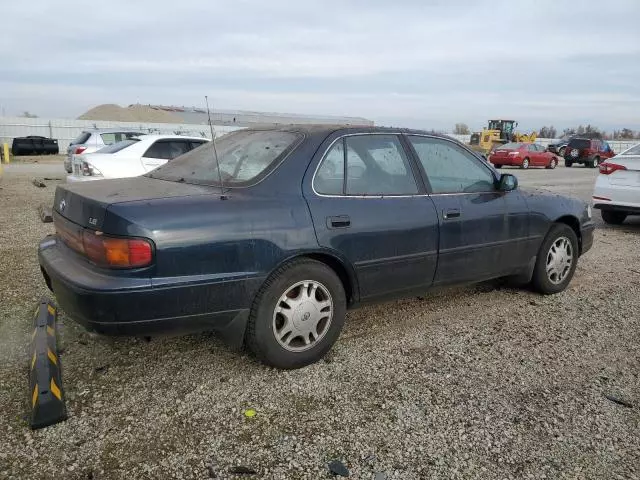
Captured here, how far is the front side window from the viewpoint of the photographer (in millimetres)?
4062

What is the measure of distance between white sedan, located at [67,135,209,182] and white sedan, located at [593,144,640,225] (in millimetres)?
7161

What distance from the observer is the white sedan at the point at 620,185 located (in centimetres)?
833

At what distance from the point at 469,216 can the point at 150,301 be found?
2.50m

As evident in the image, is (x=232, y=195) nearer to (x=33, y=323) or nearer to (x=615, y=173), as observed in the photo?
(x=33, y=323)

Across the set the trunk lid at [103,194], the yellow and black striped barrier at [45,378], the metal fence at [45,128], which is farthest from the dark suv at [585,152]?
the yellow and black striped barrier at [45,378]

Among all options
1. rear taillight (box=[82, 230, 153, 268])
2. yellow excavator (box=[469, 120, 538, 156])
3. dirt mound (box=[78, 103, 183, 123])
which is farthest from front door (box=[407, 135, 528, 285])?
dirt mound (box=[78, 103, 183, 123])

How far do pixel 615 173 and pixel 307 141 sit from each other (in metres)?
7.06

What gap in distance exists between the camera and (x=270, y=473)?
7.87ft

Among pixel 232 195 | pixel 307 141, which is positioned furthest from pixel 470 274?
pixel 232 195

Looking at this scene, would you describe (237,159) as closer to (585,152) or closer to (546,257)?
(546,257)

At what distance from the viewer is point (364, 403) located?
2998 millimetres

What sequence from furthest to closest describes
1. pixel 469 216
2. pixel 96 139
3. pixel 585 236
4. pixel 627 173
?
pixel 96 139
pixel 627 173
pixel 585 236
pixel 469 216

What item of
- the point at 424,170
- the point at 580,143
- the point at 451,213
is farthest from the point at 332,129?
the point at 580,143

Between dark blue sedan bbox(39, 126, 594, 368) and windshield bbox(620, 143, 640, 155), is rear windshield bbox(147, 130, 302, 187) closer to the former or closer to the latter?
dark blue sedan bbox(39, 126, 594, 368)
